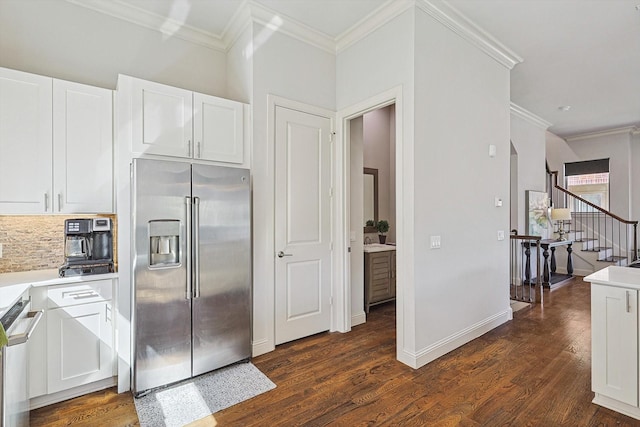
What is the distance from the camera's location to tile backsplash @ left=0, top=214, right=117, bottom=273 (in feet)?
8.30

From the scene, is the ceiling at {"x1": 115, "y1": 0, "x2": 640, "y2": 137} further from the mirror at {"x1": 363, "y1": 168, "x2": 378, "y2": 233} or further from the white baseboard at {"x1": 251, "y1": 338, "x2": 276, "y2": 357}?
the white baseboard at {"x1": 251, "y1": 338, "x2": 276, "y2": 357}

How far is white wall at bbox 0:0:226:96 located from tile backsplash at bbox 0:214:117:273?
1227 mm

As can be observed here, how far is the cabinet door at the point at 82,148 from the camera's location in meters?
2.44

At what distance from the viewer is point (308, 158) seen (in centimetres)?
340

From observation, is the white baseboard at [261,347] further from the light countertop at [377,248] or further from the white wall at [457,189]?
the light countertop at [377,248]

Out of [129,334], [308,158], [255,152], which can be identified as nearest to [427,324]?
[308,158]

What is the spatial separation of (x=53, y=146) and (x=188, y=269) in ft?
4.41

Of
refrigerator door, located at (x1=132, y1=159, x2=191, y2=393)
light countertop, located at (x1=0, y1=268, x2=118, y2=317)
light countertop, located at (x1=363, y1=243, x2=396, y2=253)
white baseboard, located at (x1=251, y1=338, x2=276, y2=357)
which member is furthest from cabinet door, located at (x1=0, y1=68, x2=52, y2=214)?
light countertop, located at (x1=363, y1=243, x2=396, y2=253)

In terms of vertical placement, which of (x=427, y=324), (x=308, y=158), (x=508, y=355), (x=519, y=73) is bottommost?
(x=508, y=355)

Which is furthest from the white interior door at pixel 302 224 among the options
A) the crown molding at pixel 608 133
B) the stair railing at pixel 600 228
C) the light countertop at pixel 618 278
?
the crown molding at pixel 608 133

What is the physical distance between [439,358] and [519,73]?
152 inches

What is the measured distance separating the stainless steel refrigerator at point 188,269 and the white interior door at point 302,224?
0.46 m

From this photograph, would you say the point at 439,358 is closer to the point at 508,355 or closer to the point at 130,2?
the point at 508,355

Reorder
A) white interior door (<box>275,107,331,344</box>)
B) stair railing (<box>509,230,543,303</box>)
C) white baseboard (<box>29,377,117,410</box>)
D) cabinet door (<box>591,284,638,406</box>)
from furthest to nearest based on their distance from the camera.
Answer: stair railing (<box>509,230,543,303</box>), white interior door (<box>275,107,331,344</box>), white baseboard (<box>29,377,117,410</box>), cabinet door (<box>591,284,638,406</box>)
